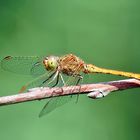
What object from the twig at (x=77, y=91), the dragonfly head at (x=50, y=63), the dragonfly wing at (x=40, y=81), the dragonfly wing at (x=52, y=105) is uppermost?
the dragonfly head at (x=50, y=63)

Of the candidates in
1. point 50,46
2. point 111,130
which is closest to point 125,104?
point 111,130

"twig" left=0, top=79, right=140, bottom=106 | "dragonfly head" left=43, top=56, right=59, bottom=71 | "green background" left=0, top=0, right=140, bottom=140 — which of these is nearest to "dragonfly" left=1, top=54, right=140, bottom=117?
"dragonfly head" left=43, top=56, right=59, bottom=71

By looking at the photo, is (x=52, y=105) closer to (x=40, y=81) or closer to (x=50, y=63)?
(x=40, y=81)

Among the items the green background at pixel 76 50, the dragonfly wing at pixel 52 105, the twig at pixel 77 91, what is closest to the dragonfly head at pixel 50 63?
the dragonfly wing at pixel 52 105

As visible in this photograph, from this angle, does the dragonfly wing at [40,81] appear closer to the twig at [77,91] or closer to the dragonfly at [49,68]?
the dragonfly at [49,68]

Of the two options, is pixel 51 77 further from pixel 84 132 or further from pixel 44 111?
pixel 84 132

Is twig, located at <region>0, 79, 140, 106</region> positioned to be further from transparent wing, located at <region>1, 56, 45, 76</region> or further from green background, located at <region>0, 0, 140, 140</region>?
green background, located at <region>0, 0, 140, 140</region>

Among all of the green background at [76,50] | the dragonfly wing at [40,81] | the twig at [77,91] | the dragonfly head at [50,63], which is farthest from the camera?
the green background at [76,50]

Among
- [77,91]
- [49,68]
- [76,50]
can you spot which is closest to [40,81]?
[49,68]
